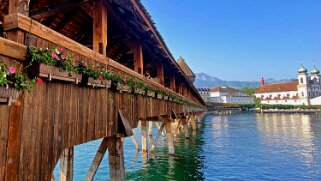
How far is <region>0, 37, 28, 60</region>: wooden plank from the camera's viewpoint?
2.37m

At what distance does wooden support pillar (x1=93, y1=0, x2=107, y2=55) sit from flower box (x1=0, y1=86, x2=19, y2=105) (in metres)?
2.45

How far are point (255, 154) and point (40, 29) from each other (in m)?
17.2

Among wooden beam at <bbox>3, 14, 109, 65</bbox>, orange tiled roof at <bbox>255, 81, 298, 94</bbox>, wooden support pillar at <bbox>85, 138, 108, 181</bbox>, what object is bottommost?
wooden support pillar at <bbox>85, 138, 108, 181</bbox>

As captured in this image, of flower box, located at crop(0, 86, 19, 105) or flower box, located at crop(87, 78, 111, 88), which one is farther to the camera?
flower box, located at crop(87, 78, 111, 88)

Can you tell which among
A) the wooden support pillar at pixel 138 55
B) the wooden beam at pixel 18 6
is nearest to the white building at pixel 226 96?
the wooden support pillar at pixel 138 55

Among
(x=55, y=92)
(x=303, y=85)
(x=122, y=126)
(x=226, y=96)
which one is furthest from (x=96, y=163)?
(x=303, y=85)

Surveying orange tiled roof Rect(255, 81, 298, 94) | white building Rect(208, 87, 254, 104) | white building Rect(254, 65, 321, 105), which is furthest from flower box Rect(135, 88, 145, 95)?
orange tiled roof Rect(255, 81, 298, 94)

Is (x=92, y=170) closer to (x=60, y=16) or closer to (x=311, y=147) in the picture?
(x=60, y=16)

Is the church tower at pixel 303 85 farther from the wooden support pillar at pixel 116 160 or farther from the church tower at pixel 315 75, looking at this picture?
the wooden support pillar at pixel 116 160

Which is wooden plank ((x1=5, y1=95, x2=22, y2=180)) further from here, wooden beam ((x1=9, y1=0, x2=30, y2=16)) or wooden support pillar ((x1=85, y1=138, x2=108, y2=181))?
wooden support pillar ((x1=85, y1=138, x2=108, y2=181))

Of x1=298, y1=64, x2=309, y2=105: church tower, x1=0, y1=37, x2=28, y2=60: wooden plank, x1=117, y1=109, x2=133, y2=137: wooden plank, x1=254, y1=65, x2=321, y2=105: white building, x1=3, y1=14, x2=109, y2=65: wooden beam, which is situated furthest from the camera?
x1=254, y1=65, x2=321, y2=105: white building

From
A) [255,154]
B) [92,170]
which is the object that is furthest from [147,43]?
[255,154]

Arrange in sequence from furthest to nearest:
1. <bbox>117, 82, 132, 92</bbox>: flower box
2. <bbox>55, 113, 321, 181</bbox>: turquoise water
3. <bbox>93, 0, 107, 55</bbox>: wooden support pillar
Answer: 1. <bbox>55, 113, 321, 181</bbox>: turquoise water
2. <bbox>117, 82, 132, 92</bbox>: flower box
3. <bbox>93, 0, 107, 55</bbox>: wooden support pillar

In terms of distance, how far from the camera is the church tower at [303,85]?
97.9 m
